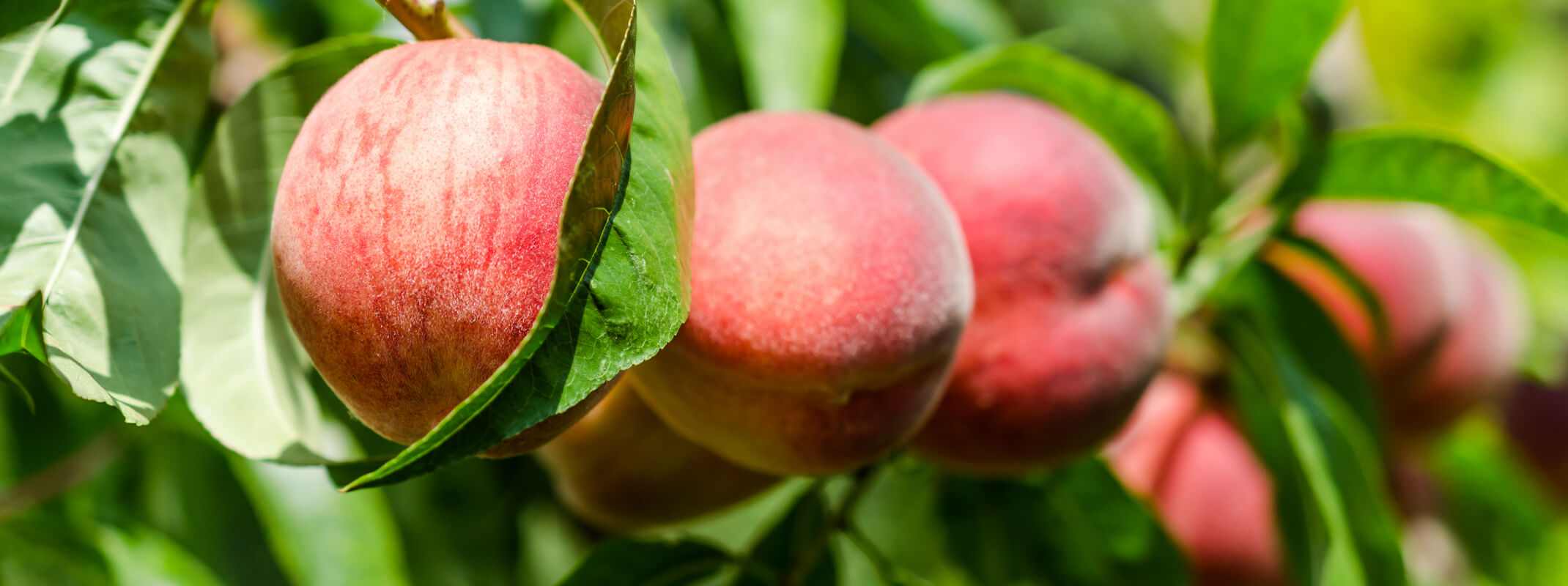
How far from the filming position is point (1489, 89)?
2.21m

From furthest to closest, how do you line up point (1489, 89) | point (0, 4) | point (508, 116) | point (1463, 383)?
1. point (1489, 89)
2. point (1463, 383)
3. point (0, 4)
4. point (508, 116)

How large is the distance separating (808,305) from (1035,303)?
250mm

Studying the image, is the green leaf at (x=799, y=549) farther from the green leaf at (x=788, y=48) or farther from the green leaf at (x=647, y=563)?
the green leaf at (x=788, y=48)

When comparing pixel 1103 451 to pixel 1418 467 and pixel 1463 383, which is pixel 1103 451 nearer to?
pixel 1463 383

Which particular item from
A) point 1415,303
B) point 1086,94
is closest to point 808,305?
point 1086,94

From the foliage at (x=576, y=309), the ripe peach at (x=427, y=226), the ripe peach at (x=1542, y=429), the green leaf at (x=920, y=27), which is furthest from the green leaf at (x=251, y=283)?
the ripe peach at (x=1542, y=429)

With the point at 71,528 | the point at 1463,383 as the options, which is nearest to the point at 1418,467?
the point at 1463,383

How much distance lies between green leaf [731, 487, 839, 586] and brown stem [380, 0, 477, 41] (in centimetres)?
48

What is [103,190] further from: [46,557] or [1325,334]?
[1325,334]

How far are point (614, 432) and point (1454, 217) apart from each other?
1.27 m

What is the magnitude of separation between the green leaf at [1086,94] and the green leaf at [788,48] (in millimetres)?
94

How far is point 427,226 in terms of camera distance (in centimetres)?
46

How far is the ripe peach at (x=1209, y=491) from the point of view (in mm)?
1154

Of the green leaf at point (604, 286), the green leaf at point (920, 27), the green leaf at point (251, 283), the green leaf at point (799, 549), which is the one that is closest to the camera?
the green leaf at point (604, 286)
